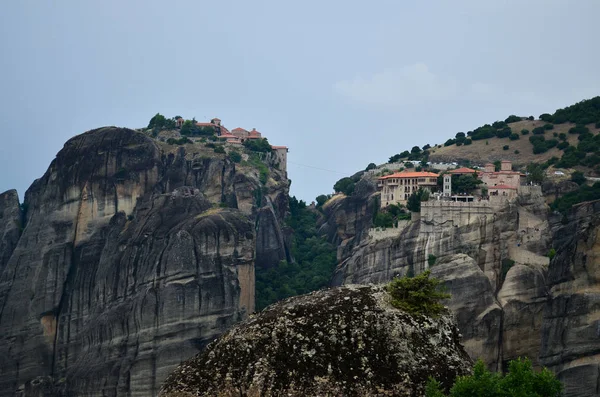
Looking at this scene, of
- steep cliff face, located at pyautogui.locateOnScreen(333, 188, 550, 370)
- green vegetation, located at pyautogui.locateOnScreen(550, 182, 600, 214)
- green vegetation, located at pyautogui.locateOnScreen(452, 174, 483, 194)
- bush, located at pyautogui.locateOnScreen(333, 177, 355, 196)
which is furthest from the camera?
bush, located at pyautogui.locateOnScreen(333, 177, 355, 196)

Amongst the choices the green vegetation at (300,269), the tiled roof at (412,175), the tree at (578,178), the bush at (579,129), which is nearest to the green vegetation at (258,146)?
the green vegetation at (300,269)

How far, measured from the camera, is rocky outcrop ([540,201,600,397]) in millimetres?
92000

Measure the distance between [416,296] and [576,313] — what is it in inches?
2185

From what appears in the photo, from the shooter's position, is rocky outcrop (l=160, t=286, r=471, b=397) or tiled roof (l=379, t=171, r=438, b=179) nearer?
rocky outcrop (l=160, t=286, r=471, b=397)

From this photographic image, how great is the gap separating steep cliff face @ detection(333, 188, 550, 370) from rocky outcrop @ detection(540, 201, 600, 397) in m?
4.32

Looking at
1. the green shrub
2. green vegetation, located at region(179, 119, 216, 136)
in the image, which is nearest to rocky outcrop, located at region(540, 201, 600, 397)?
the green shrub

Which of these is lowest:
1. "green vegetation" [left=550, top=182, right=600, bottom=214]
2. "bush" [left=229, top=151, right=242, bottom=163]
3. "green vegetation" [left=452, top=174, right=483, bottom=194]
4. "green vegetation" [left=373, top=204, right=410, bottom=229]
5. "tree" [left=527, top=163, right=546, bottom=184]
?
"green vegetation" [left=373, top=204, right=410, bottom=229]

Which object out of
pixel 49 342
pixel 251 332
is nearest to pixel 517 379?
pixel 251 332

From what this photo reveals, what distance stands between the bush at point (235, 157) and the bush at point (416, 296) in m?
97.7

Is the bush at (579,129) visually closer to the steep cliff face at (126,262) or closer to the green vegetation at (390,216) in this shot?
the green vegetation at (390,216)

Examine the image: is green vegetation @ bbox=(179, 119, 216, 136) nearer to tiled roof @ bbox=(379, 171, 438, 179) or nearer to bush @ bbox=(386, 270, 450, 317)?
tiled roof @ bbox=(379, 171, 438, 179)

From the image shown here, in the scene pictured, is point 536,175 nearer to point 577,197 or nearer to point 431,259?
point 577,197

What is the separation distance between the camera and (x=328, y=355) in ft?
132

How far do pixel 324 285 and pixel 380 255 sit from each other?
1557 cm
